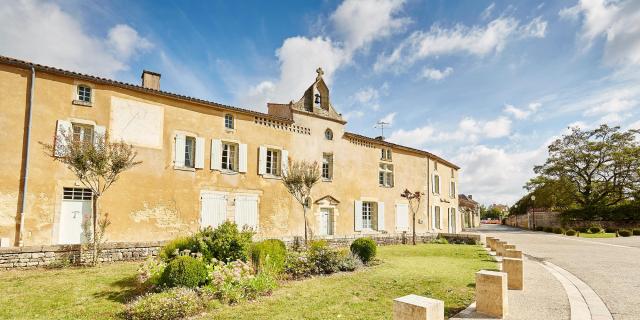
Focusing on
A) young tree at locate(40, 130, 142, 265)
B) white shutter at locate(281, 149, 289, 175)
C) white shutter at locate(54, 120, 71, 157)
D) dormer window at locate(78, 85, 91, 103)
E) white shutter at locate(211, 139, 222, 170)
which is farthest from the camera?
white shutter at locate(281, 149, 289, 175)

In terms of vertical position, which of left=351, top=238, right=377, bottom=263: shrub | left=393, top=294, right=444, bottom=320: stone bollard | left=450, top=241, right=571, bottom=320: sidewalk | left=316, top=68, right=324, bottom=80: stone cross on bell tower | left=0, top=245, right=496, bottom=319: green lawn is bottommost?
left=0, top=245, right=496, bottom=319: green lawn

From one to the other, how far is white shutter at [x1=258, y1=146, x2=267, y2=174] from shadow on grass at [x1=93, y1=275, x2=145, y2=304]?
8582 millimetres

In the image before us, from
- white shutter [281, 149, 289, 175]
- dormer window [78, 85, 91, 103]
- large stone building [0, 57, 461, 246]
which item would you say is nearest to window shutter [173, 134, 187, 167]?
large stone building [0, 57, 461, 246]

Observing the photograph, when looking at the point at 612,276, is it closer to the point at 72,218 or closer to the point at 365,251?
the point at 365,251

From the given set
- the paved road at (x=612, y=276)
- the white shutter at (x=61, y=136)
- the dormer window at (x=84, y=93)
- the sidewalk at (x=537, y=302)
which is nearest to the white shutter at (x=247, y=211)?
the white shutter at (x=61, y=136)

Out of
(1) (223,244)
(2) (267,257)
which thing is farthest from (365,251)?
(1) (223,244)

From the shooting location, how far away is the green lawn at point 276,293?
19.3ft

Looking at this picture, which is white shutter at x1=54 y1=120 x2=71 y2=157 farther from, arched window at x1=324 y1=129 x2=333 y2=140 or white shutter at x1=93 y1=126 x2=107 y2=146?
arched window at x1=324 y1=129 x2=333 y2=140

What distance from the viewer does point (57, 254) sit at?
9.62m

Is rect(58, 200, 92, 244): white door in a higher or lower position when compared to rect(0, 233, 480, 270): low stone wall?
higher

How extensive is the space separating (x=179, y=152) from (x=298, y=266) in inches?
290

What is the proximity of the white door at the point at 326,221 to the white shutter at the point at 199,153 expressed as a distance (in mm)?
6865

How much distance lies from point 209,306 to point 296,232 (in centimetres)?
1097

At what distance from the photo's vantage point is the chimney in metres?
14.6
